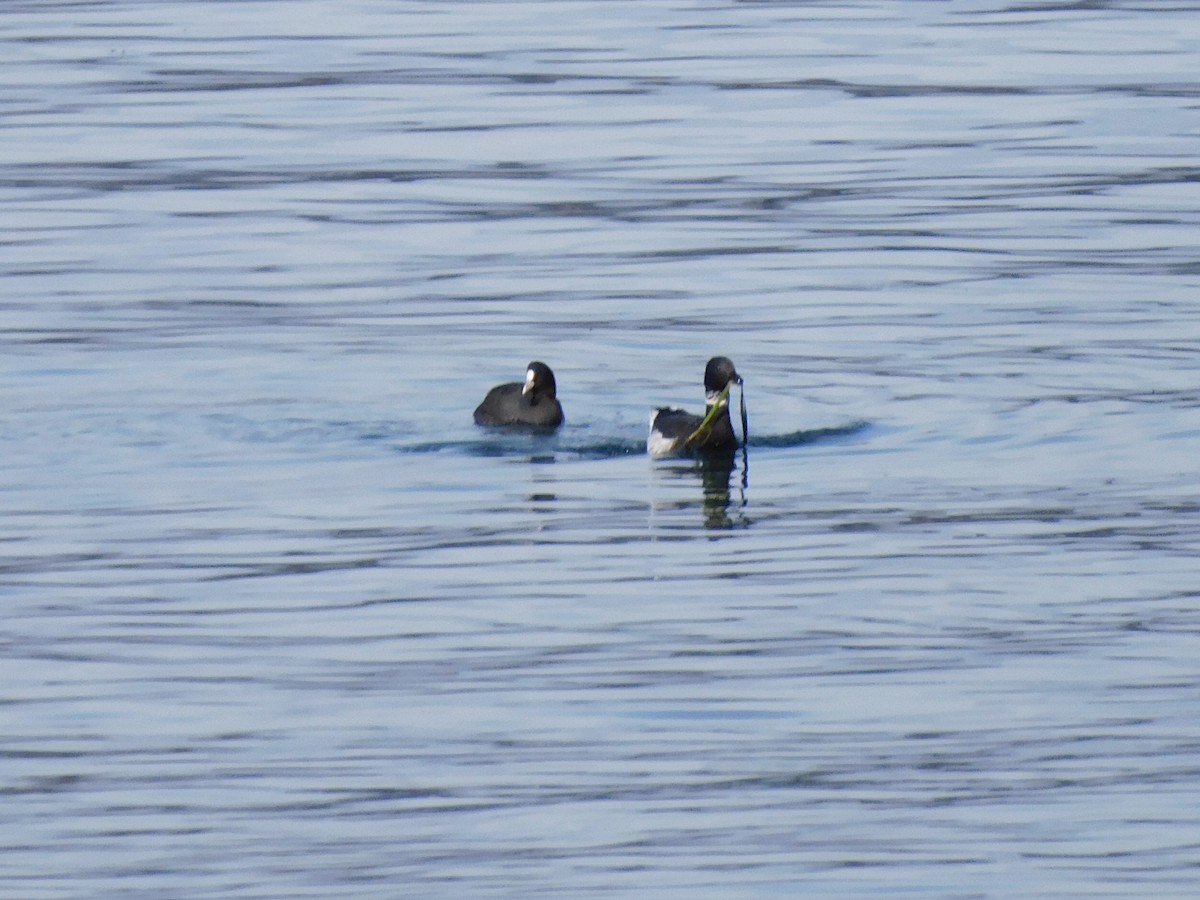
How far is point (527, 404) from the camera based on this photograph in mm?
19469

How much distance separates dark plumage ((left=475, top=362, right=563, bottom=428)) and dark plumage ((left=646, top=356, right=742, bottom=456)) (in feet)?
2.12

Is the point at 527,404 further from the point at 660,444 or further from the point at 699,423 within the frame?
the point at 699,423

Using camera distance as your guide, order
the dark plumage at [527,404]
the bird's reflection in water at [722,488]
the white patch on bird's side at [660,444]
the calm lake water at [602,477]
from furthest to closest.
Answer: the dark plumage at [527,404], the white patch on bird's side at [660,444], the bird's reflection in water at [722,488], the calm lake water at [602,477]

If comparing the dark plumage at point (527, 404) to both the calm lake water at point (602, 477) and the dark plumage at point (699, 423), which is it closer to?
the calm lake water at point (602, 477)

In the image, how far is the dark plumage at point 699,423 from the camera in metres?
19.1

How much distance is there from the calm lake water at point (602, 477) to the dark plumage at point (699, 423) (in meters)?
0.14

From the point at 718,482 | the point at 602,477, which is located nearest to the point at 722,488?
the point at 718,482

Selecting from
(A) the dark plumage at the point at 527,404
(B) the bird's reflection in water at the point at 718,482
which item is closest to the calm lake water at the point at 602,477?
(B) the bird's reflection in water at the point at 718,482

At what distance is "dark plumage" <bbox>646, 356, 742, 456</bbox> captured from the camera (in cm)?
1906

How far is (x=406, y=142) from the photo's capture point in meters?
31.3

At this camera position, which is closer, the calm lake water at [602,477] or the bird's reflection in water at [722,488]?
the calm lake water at [602,477]

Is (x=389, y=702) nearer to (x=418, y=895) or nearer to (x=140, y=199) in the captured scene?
(x=418, y=895)

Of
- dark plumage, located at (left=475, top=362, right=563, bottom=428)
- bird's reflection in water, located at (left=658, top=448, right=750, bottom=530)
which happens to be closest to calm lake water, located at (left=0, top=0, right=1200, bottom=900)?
bird's reflection in water, located at (left=658, top=448, right=750, bottom=530)

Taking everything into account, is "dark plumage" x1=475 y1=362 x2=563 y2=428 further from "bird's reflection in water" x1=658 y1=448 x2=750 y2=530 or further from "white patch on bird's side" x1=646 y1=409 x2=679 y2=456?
"bird's reflection in water" x1=658 y1=448 x2=750 y2=530
